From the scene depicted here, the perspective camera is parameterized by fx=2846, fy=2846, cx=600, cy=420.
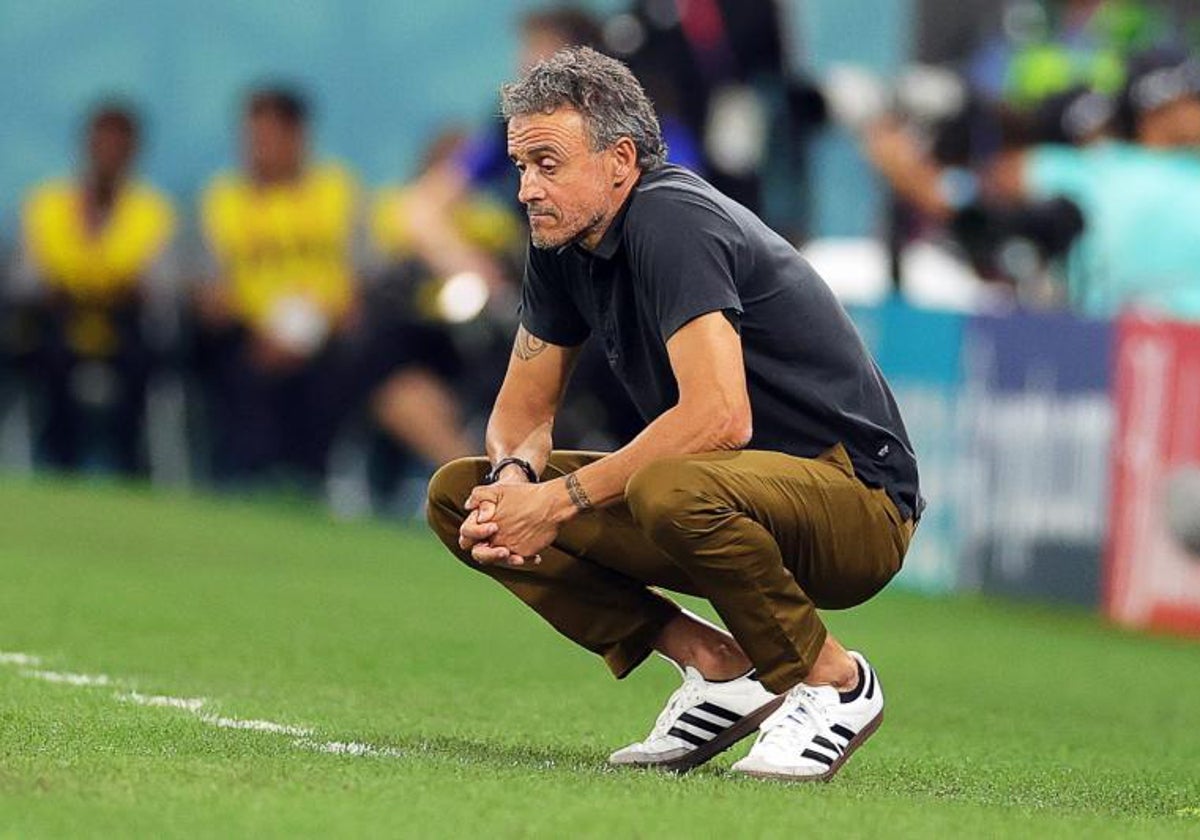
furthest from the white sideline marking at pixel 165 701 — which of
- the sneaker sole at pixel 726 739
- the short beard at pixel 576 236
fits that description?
the short beard at pixel 576 236

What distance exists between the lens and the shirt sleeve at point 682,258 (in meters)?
6.10

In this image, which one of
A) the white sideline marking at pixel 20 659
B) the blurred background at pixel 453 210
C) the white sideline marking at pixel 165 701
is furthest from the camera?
the blurred background at pixel 453 210

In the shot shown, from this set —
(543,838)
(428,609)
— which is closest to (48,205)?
(428,609)

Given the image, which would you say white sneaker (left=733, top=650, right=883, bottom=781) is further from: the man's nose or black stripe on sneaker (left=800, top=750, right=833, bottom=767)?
the man's nose

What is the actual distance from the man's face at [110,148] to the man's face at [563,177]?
9.83 meters

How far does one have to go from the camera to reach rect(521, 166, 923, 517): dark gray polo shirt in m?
6.16

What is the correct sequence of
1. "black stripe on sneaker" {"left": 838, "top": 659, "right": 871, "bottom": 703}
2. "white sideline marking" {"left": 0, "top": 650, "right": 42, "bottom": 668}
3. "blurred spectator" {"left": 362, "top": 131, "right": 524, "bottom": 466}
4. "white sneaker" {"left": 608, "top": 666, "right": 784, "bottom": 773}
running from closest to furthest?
1. "black stripe on sneaker" {"left": 838, "top": 659, "right": 871, "bottom": 703}
2. "white sneaker" {"left": 608, "top": 666, "right": 784, "bottom": 773}
3. "white sideline marking" {"left": 0, "top": 650, "right": 42, "bottom": 668}
4. "blurred spectator" {"left": 362, "top": 131, "right": 524, "bottom": 466}

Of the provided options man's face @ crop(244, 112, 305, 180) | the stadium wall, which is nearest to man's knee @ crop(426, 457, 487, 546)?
the stadium wall

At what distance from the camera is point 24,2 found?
53.3 feet

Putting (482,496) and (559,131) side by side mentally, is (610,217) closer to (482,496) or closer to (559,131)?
(559,131)

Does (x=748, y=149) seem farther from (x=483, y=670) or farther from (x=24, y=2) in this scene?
(x=483, y=670)

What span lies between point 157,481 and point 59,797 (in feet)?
35.6

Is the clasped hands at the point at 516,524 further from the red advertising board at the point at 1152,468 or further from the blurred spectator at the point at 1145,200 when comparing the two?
the blurred spectator at the point at 1145,200

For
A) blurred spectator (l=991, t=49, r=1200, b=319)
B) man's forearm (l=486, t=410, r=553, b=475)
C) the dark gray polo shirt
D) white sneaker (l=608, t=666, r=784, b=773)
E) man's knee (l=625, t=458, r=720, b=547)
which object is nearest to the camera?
man's knee (l=625, t=458, r=720, b=547)
